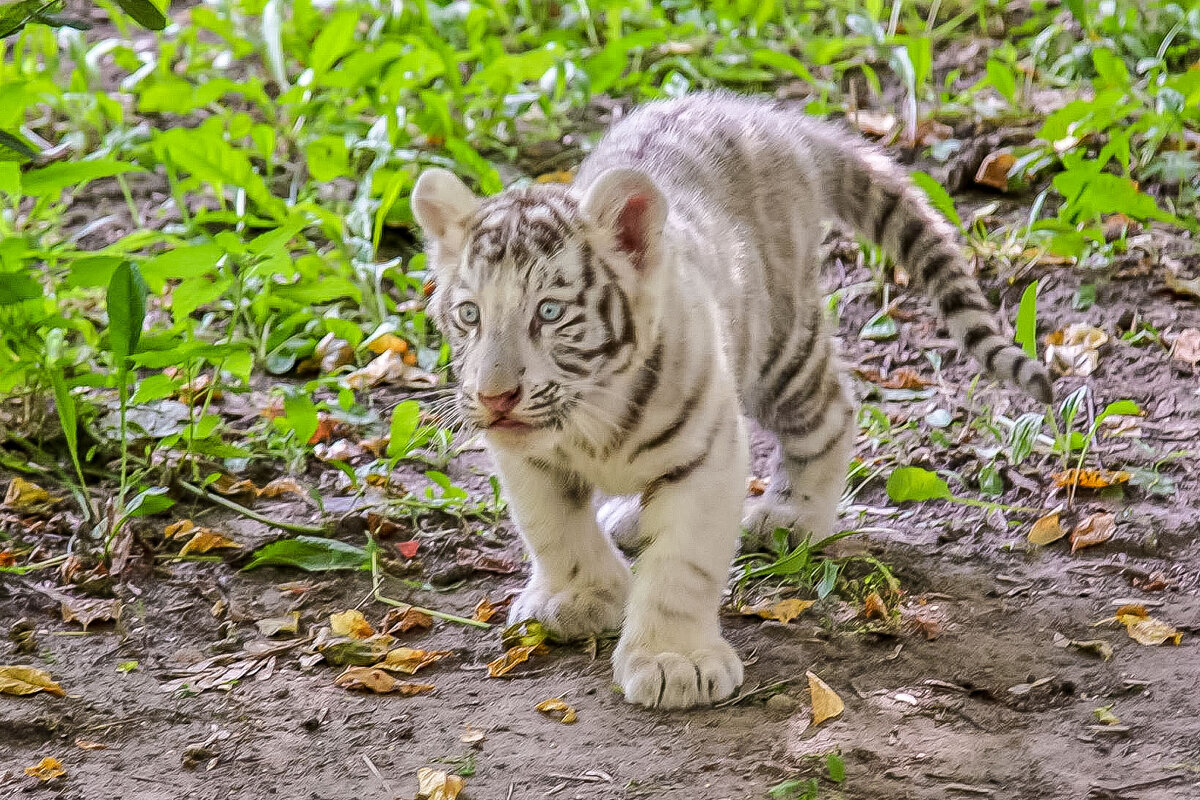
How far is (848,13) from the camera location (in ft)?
21.6

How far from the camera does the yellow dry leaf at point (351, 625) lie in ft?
10.7

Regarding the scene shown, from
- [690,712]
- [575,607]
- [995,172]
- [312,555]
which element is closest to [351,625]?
[312,555]

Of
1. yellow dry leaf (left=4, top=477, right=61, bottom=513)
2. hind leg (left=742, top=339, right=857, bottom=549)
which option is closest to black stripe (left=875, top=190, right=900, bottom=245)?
hind leg (left=742, top=339, right=857, bottom=549)

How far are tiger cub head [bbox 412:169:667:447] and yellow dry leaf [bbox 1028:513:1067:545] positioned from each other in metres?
1.32

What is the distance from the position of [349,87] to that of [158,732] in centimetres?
339

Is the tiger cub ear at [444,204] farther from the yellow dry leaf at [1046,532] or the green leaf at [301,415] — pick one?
the yellow dry leaf at [1046,532]

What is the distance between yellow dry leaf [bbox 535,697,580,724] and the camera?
113 inches

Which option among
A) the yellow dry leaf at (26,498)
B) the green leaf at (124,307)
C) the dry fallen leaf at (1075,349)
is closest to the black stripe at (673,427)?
the green leaf at (124,307)

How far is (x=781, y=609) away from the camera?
3.30 meters

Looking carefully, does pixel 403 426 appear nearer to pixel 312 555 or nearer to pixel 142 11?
pixel 312 555

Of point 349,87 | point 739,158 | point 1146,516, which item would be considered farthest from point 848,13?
point 1146,516

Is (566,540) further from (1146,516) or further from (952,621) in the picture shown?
(1146,516)

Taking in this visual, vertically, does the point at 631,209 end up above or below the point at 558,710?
above

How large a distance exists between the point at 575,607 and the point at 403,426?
0.89 m
